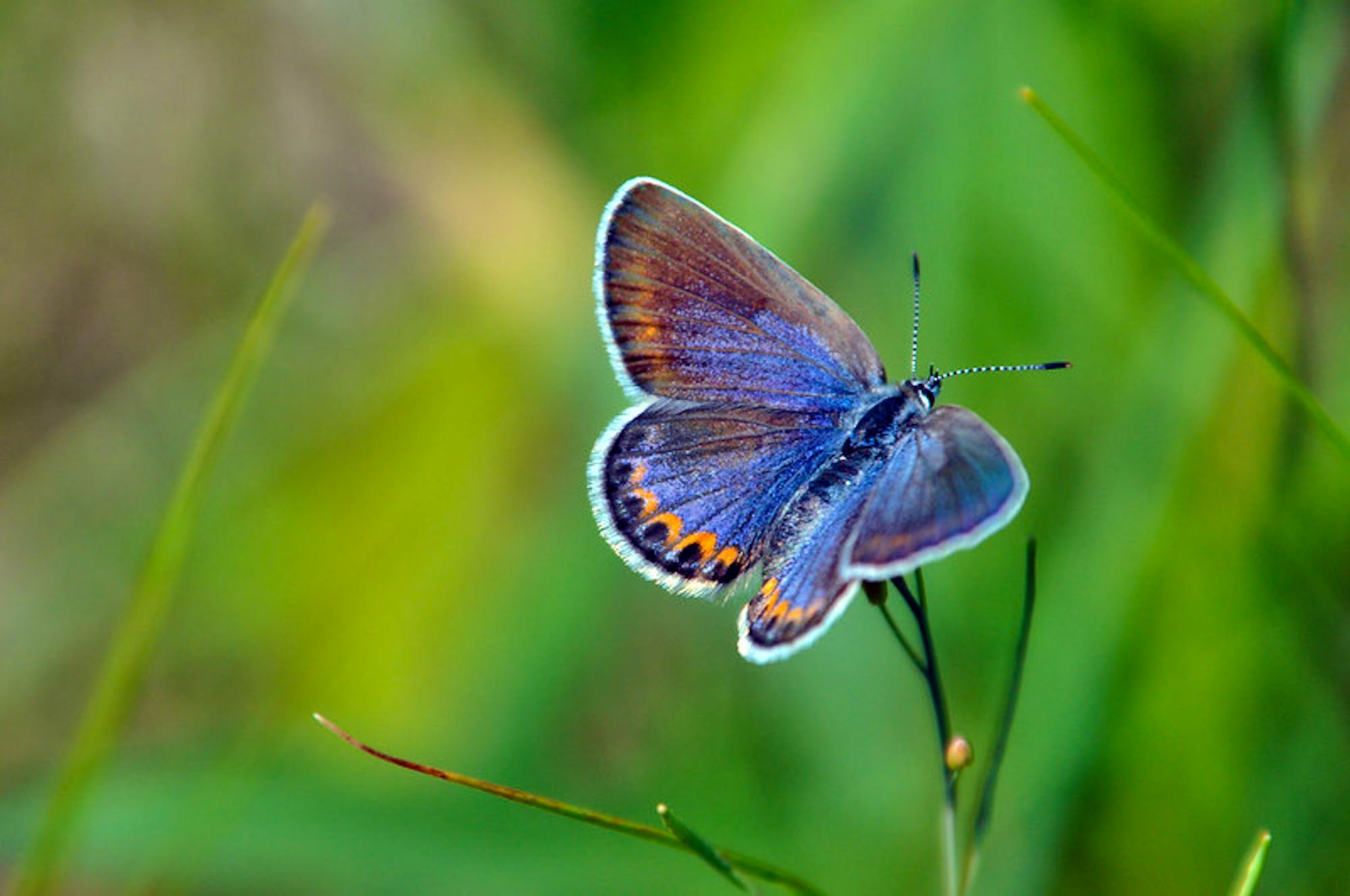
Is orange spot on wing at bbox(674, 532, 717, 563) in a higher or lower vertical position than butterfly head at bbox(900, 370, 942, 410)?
lower

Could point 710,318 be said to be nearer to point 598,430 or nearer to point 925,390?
point 925,390

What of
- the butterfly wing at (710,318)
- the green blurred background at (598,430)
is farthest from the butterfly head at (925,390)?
the green blurred background at (598,430)

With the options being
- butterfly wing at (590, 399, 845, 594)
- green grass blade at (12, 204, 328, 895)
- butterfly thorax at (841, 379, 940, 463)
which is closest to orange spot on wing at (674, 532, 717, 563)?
butterfly wing at (590, 399, 845, 594)

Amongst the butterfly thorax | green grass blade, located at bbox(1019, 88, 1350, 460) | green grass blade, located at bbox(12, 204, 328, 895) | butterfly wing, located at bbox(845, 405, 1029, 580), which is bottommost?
green grass blade, located at bbox(12, 204, 328, 895)

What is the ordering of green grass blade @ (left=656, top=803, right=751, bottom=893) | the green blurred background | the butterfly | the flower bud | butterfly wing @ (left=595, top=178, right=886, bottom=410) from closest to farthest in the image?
1. green grass blade @ (left=656, top=803, right=751, bottom=893)
2. the flower bud
3. the butterfly
4. butterfly wing @ (left=595, top=178, right=886, bottom=410)
5. the green blurred background

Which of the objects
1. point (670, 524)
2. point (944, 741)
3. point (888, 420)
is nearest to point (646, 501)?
point (670, 524)

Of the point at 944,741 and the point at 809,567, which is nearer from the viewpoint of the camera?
the point at 944,741

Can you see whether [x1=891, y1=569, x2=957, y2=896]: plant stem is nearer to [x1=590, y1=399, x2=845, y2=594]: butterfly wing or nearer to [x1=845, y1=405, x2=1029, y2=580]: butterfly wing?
[x1=845, y1=405, x2=1029, y2=580]: butterfly wing
